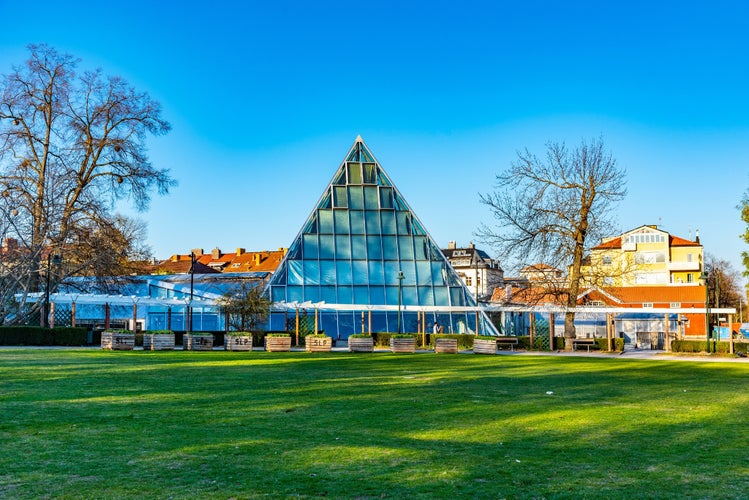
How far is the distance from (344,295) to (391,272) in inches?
149

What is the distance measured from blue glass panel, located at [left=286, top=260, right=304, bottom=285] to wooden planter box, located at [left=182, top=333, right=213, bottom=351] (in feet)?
45.6

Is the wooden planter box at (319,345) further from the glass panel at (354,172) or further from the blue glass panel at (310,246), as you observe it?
the glass panel at (354,172)

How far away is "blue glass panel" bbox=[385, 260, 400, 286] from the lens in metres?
47.6

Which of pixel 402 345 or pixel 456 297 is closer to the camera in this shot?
pixel 402 345

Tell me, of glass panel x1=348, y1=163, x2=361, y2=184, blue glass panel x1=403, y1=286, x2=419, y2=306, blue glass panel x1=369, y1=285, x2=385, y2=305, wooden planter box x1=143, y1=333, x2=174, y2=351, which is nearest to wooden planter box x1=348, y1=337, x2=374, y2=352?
wooden planter box x1=143, y1=333, x2=174, y2=351

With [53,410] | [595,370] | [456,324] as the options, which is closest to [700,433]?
[53,410]

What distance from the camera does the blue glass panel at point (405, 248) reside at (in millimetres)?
49188

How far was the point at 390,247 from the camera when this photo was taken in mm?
49500

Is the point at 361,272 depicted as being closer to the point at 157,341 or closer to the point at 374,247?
the point at 374,247

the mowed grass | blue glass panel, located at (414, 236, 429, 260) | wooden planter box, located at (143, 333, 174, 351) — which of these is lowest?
the mowed grass

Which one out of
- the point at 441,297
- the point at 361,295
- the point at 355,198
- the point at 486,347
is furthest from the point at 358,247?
the point at 486,347

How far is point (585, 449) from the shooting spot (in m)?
8.70

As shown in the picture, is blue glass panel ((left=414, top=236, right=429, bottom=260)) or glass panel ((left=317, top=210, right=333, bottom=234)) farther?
glass panel ((left=317, top=210, right=333, bottom=234))

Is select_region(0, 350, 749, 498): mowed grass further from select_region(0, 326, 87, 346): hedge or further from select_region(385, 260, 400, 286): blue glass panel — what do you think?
select_region(385, 260, 400, 286): blue glass panel
